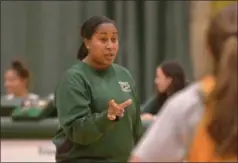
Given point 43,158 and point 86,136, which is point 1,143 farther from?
point 86,136

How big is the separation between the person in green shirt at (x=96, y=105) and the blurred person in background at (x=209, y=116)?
47.8 inches

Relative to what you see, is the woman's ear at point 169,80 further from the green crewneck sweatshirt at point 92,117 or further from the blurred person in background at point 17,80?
the green crewneck sweatshirt at point 92,117

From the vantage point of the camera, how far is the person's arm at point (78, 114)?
288 cm

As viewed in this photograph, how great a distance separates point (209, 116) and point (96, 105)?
151cm


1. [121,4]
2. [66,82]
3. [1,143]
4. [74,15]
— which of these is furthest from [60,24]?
[66,82]

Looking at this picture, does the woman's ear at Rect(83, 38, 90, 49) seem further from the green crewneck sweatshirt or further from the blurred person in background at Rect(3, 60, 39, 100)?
the blurred person in background at Rect(3, 60, 39, 100)

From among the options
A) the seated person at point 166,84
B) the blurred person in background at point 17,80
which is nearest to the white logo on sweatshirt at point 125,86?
the seated person at point 166,84

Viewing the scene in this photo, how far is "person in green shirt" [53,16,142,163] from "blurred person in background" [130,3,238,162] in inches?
47.8

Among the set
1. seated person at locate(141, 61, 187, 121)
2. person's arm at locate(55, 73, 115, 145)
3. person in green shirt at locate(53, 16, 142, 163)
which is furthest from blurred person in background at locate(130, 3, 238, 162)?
seated person at locate(141, 61, 187, 121)

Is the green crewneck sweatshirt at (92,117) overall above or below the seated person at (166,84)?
above

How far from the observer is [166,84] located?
5.50 metres

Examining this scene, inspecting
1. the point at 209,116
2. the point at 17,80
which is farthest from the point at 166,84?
the point at 209,116

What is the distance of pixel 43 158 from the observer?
5.58 m

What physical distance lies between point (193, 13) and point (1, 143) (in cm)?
332
